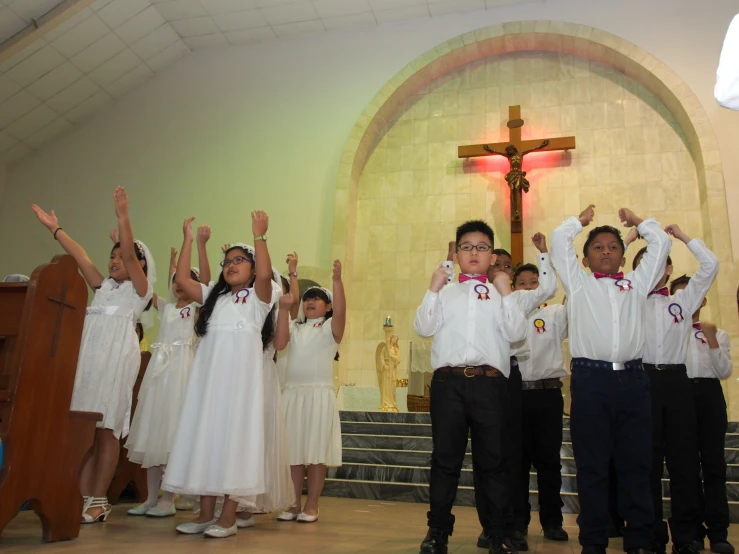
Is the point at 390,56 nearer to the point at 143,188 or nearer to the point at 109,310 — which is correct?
the point at 143,188

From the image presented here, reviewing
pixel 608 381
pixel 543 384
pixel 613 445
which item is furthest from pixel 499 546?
pixel 543 384

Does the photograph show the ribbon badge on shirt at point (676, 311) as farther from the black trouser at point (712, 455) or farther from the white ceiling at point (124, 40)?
the white ceiling at point (124, 40)

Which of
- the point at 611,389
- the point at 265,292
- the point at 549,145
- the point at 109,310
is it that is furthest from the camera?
the point at 549,145

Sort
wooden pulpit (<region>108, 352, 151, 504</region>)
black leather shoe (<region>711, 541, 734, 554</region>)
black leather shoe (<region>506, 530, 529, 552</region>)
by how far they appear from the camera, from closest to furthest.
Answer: black leather shoe (<region>506, 530, 529, 552</region>) → black leather shoe (<region>711, 541, 734, 554</region>) → wooden pulpit (<region>108, 352, 151, 504</region>)

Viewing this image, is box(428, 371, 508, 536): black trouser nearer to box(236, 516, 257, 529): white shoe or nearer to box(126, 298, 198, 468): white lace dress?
box(236, 516, 257, 529): white shoe

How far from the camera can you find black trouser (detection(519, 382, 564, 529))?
11.4ft

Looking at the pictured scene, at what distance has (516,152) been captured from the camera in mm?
8586

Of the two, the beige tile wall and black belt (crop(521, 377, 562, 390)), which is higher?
the beige tile wall

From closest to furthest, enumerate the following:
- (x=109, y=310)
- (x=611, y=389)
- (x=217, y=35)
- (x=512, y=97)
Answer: (x=611, y=389), (x=109, y=310), (x=512, y=97), (x=217, y=35)

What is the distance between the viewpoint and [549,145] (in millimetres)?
8594

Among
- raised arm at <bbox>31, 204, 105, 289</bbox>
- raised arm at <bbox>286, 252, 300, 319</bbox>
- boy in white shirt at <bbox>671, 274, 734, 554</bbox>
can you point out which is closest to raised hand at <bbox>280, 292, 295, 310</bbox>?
raised arm at <bbox>286, 252, 300, 319</bbox>

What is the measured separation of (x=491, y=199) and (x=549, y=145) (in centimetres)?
103

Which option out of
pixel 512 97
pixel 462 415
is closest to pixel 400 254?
pixel 512 97

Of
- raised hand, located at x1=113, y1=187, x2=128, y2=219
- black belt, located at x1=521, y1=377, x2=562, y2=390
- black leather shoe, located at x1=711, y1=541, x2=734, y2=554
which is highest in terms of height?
raised hand, located at x1=113, y1=187, x2=128, y2=219
